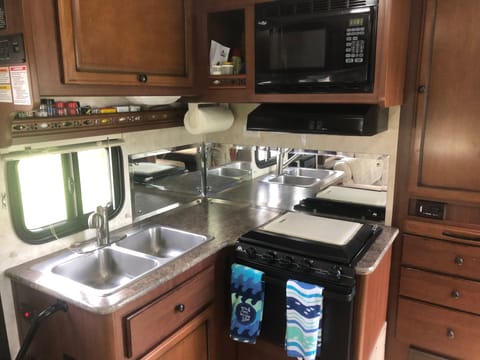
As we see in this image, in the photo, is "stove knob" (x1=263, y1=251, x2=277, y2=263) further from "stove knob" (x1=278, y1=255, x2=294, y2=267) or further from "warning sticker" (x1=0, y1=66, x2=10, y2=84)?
"warning sticker" (x1=0, y1=66, x2=10, y2=84)

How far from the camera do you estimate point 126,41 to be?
156 cm

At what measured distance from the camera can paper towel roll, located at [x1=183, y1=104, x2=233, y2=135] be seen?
2.27 m

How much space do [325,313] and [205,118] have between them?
4.12ft

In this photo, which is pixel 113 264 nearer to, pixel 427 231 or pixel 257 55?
pixel 257 55

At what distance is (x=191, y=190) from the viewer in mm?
2660

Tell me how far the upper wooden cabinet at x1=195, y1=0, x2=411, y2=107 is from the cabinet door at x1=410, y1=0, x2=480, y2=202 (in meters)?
0.12

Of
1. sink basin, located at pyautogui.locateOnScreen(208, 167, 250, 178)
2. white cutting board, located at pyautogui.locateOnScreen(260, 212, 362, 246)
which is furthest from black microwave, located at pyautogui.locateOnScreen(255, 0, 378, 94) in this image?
sink basin, located at pyautogui.locateOnScreen(208, 167, 250, 178)

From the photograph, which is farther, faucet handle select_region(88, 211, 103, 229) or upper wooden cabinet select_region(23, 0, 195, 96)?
faucet handle select_region(88, 211, 103, 229)

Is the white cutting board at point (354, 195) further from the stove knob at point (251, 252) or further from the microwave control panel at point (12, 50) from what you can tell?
the microwave control panel at point (12, 50)

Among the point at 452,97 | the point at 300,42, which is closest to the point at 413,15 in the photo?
the point at 452,97

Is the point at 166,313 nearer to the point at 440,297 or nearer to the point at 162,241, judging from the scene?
the point at 162,241

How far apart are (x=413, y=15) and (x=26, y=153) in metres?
1.84

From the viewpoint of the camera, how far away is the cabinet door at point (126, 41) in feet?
4.45

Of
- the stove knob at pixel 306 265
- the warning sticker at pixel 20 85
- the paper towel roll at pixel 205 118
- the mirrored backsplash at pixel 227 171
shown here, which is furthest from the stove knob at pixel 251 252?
the warning sticker at pixel 20 85
